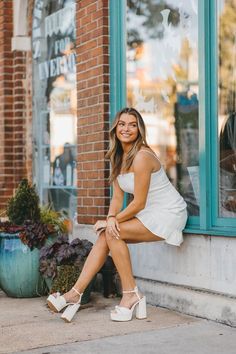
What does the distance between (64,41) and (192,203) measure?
2.82 meters

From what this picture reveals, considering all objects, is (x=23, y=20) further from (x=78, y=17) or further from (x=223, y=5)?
(x=223, y=5)

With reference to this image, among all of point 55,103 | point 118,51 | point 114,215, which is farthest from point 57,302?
point 55,103

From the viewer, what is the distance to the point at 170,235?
536 cm

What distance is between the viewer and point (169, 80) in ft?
20.4

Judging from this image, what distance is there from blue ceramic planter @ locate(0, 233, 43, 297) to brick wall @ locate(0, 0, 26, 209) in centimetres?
205

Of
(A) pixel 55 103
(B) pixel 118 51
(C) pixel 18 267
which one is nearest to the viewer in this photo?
(C) pixel 18 267

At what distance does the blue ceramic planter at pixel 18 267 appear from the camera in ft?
20.1

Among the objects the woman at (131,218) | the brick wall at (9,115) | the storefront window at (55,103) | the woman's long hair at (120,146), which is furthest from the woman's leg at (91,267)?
the brick wall at (9,115)

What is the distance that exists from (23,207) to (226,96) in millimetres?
2276

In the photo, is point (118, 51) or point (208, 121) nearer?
point (208, 121)

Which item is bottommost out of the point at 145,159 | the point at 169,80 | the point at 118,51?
the point at 145,159

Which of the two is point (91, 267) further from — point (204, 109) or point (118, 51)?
point (118, 51)

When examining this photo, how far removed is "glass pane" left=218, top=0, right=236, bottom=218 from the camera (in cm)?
539

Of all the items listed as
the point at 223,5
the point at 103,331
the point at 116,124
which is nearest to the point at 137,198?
the point at 116,124
